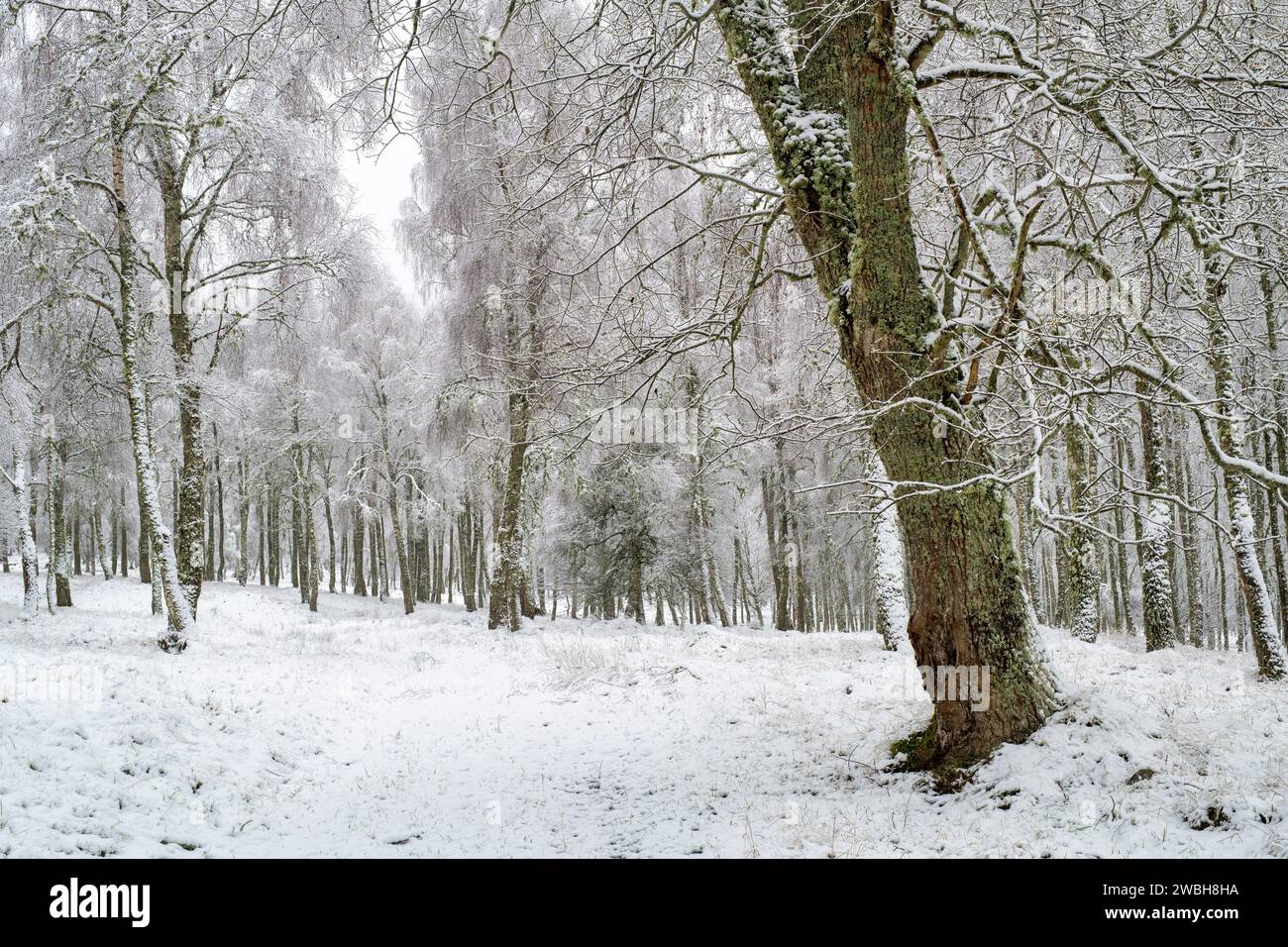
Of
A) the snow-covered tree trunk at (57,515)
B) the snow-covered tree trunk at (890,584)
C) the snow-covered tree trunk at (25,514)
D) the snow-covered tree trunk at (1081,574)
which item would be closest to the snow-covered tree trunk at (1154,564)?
the snow-covered tree trunk at (1081,574)

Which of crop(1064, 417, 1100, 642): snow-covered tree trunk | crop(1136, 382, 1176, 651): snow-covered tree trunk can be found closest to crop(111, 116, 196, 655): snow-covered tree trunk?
crop(1064, 417, 1100, 642): snow-covered tree trunk

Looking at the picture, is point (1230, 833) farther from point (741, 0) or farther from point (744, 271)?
point (741, 0)

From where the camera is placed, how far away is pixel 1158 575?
10578 mm

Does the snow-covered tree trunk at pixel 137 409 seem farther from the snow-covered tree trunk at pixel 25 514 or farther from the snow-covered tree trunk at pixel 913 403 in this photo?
the snow-covered tree trunk at pixel 913 403

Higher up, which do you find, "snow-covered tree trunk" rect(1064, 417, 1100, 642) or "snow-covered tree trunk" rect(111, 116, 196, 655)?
"snow-covered tree trunk" rect(111, 116, 196, 655)

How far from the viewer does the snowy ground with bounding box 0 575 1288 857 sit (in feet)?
12.4

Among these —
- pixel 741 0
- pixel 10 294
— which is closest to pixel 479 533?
pixel 10 294

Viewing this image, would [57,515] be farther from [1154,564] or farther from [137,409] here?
[1154,564]

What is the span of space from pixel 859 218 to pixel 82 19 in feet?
34.8

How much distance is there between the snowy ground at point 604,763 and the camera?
379 cm

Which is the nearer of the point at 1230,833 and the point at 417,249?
the point at 1230,833

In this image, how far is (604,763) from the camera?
229 inches

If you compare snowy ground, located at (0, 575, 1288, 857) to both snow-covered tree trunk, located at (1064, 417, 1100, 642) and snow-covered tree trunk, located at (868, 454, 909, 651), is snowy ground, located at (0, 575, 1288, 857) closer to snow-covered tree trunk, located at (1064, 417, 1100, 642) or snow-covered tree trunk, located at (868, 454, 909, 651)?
snow-covered tree trunk, located at (868, 454, 909, 651)

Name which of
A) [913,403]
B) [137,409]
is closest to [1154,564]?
[913,403]
